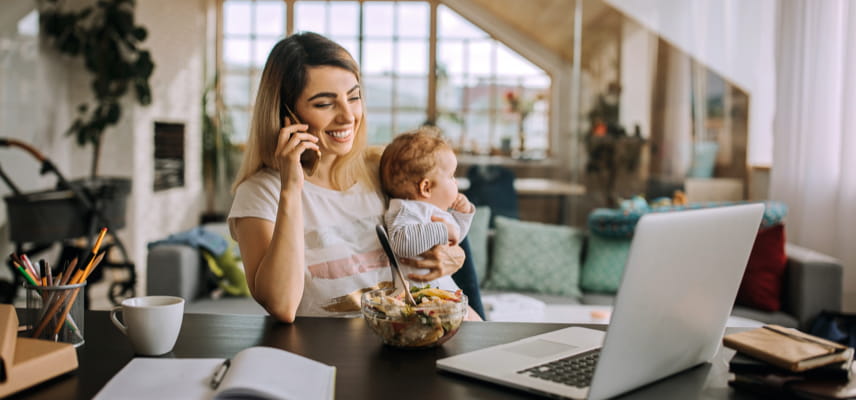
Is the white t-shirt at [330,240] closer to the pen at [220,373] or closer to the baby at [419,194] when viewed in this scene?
the baby at [419,194]

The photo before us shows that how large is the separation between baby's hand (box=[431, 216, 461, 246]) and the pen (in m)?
0.77

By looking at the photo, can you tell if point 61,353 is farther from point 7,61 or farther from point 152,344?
point 7,61

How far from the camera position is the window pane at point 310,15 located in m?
7.55

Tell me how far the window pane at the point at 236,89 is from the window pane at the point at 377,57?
1.25 m

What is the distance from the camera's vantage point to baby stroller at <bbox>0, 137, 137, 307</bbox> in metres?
3.70

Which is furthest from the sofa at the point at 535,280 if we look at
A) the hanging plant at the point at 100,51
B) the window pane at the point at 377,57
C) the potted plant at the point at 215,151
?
the potted plant at the point at 215,151

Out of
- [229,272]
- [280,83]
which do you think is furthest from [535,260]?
[280,83]

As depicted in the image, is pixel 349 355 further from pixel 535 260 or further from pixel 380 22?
pixel 380 22

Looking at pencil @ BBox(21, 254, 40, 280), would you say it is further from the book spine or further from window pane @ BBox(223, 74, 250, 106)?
window pane @ BBox(223, 74, 250, 106)

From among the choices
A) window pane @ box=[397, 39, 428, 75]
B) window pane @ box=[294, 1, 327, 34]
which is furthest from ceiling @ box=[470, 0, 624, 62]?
window pane @ box=[294, 1, 327, 34]

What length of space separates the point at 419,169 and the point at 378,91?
19.3 feet

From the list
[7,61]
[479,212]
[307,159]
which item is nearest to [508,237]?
[479,212]

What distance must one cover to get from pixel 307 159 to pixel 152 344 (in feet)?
2.22

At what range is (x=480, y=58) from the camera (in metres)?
7.08
